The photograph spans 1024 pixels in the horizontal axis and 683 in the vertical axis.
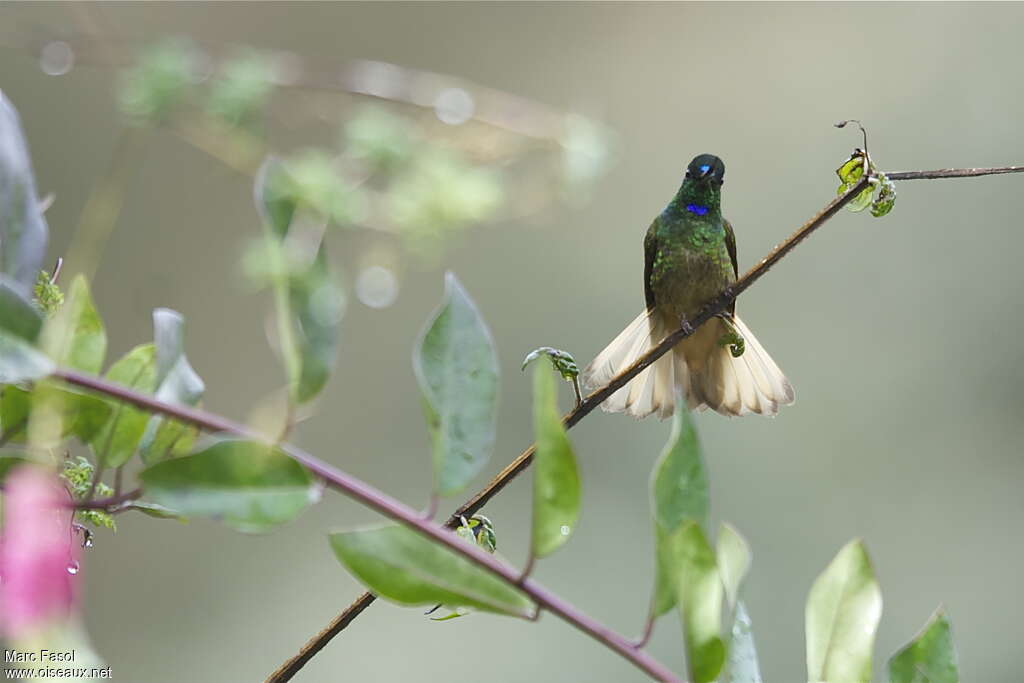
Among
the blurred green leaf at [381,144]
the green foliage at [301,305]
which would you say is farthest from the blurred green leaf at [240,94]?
the green foliage at [301,305]

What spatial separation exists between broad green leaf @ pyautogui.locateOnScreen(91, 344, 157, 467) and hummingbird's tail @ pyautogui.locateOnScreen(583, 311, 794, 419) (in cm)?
62

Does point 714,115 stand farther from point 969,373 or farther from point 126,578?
point 126,578

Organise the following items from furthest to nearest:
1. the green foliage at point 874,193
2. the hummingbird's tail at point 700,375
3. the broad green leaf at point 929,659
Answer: the hummingbird's tail at point 700,375 < the green foliage at point 874,193 < the broad green leaf at point 929,659

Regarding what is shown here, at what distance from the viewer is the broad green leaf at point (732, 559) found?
0.30m

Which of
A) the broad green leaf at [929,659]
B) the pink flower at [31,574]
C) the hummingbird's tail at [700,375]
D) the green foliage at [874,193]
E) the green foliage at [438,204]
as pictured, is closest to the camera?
the pink flower at [31,574]

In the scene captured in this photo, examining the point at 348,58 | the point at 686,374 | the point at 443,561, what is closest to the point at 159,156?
the point at 348,58

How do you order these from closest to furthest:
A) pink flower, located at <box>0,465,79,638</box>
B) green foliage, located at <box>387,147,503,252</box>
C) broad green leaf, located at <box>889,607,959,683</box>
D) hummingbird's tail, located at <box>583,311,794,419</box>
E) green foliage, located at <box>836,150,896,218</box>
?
pink flower, located at <box>0,465,79,638</box>, broad green leaf, located at <box>889,607,959,683</box>, green foliage, located at <box>836,150,896,218</box>, green foliage, located at <box>387,147,503,252</box>, hummingbird's tail, located at <box>583,311,794,419</box>

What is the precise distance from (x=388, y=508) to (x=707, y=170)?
97 cm

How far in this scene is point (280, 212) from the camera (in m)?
0.25

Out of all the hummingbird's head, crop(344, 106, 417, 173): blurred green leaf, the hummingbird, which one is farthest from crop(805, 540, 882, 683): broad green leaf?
the hummingbird's head

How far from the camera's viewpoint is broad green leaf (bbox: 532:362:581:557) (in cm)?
24

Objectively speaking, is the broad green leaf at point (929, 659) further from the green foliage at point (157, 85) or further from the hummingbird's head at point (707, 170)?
the green foliage at point (157, 85)

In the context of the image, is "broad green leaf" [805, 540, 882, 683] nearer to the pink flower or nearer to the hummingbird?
the pink flower

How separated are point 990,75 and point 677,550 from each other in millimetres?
2146
